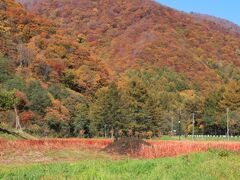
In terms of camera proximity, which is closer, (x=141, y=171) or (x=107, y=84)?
(x=141, y=171)

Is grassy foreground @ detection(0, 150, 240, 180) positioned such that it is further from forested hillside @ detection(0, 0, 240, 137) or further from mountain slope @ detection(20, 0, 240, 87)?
mountain slope @ detection(20, 0, 240, 87)

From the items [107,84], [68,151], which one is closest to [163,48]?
[107,84]

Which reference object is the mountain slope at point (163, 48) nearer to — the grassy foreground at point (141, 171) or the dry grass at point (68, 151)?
the dry grass at point (68, 151)

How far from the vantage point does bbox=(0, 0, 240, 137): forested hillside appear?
91688 mm

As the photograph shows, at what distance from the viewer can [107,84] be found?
119188 millimetres

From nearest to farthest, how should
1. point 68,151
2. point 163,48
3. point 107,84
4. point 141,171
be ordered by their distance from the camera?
point 141,171 → point 68,151 → point 107,84 → point 163,48

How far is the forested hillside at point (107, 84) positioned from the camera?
91688mm

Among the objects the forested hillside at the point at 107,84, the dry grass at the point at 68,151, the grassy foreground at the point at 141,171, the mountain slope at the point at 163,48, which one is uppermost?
the mountain slope at the point at 163,48

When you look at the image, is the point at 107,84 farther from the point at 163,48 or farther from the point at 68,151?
the point at 68,151

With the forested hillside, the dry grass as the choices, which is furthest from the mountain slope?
the dry grass

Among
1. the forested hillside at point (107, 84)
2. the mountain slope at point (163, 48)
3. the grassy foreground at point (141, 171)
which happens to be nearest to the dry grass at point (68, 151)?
the forested hillside at point (107, 84)

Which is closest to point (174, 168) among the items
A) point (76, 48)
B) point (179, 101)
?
point (76, 48)

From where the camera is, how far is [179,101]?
139 metres

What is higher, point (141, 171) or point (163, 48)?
point (163, 48)
